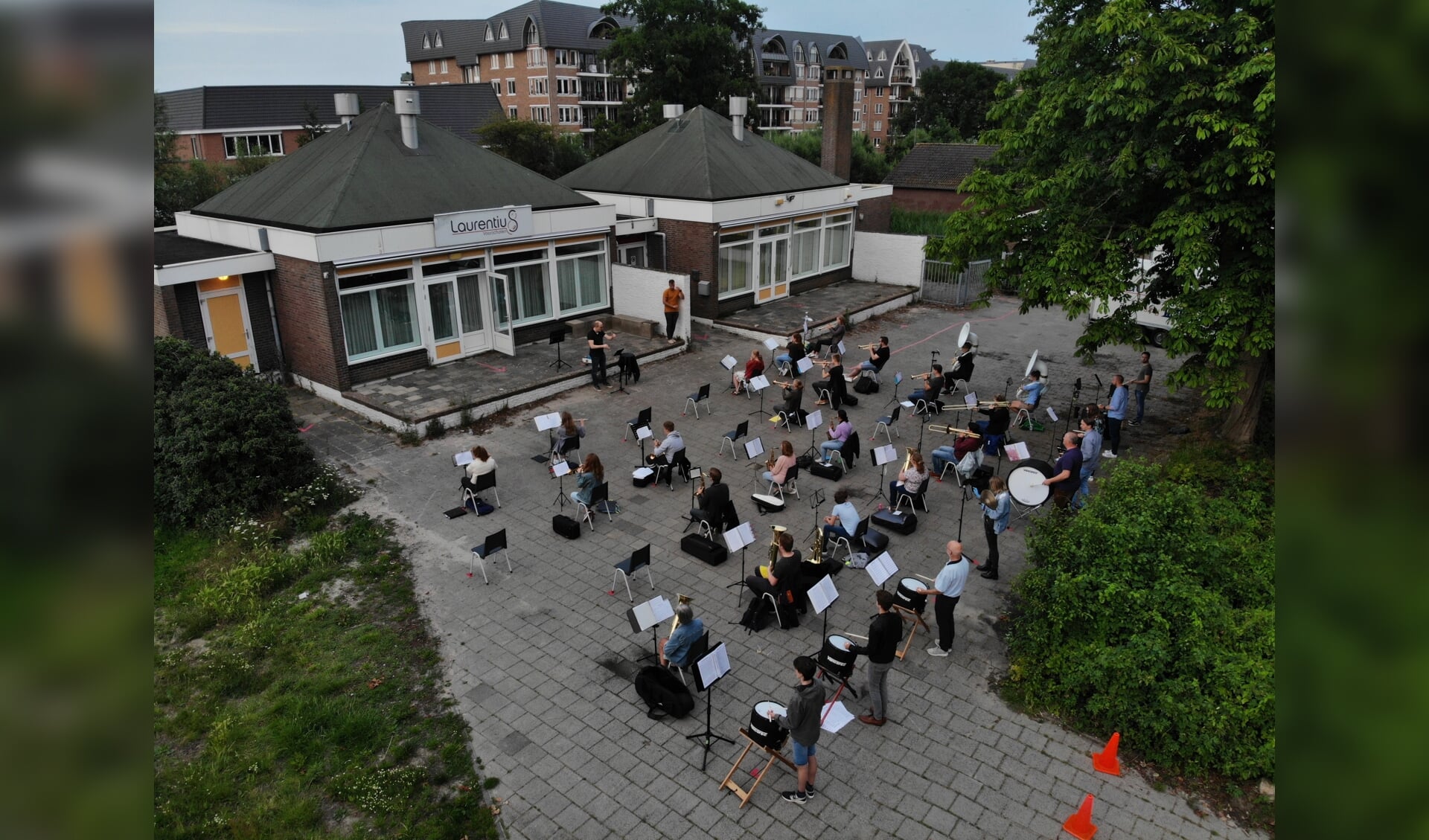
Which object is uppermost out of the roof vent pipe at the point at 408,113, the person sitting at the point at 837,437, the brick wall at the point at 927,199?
the roof vent pipe at the point at 408,113

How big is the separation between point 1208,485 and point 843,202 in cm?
1795

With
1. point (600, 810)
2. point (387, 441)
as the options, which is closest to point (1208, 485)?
point (600, 810)

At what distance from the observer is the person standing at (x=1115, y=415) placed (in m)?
15.1

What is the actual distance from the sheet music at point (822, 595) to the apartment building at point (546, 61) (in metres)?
62.9

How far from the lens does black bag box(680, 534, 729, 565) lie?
11.9 m

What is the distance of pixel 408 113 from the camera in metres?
20.0

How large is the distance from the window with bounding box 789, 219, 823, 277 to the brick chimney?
7.35 meters

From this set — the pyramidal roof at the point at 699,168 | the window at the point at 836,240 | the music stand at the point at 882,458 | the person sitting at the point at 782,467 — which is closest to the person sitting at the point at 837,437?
the music stand at the point at 882,458

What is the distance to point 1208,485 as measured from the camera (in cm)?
1329

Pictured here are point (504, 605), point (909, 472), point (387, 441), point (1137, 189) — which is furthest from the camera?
point (387, 441)

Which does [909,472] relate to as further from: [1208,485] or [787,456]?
[1208,485]

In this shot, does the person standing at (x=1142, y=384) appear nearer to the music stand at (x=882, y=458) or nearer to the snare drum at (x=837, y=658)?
the music stand at (x=882, y=458)

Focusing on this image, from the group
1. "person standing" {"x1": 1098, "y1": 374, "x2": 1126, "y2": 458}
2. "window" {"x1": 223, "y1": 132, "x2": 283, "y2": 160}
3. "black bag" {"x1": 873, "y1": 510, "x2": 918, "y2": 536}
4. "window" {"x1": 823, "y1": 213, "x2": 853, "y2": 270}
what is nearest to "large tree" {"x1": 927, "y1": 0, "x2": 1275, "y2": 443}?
"person standing" {"x1": 1098, "y1": 374, "x2": 1126, "y2": 458}
